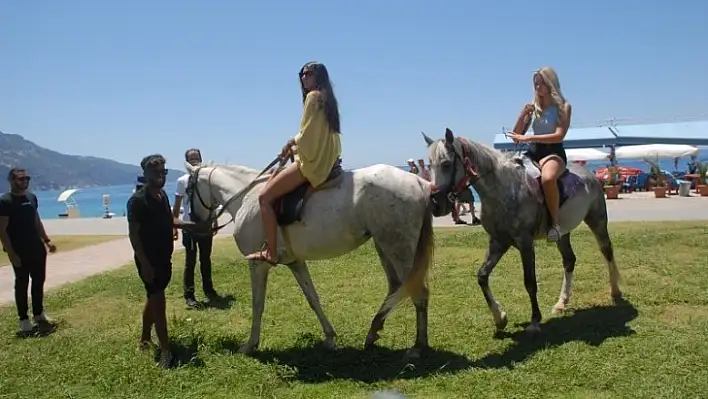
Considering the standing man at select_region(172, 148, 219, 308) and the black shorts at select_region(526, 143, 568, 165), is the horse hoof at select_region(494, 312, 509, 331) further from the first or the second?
the standing man at select_region(172, 148, 219, 308)

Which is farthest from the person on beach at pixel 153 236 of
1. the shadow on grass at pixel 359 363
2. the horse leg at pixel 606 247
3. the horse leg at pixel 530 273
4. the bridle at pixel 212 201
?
the horse leg at pixel 606 247

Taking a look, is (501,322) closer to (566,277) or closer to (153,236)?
(566,277)

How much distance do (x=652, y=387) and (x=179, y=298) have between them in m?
6.89

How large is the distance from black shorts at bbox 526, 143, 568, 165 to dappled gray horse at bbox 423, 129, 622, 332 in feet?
0.68

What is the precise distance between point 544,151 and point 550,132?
29 centimetres

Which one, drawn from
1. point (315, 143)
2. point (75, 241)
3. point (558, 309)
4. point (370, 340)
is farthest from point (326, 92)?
point (75, 241)

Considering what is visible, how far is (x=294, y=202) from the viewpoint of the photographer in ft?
17.3

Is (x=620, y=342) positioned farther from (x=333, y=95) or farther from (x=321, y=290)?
(x=321, y=290)

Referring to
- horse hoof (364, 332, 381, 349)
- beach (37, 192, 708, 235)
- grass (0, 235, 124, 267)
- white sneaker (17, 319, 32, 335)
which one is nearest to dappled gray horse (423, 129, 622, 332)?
horse hoof (364, 332, 381, 349)

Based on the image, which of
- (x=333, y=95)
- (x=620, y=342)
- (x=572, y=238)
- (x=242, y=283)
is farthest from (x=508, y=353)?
(x=572, y=238)

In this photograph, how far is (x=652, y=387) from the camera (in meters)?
4.06

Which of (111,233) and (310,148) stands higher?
(310,148)

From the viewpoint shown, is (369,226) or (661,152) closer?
(369,226)

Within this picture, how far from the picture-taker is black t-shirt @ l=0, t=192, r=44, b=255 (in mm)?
6980
